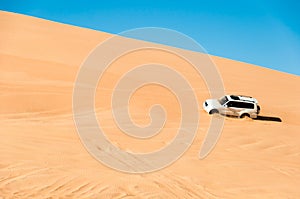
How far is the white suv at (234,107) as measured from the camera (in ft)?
Result: 55.9

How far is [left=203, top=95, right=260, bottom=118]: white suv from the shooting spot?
55.9ft

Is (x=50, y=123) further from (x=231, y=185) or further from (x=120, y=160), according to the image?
(x=231, y=185)

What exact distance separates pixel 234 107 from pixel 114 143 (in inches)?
365

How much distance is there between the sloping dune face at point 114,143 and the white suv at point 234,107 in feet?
1.40

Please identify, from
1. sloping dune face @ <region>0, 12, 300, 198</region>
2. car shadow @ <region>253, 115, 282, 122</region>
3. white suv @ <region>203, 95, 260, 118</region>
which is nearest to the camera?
sloping dune face @ <region>0, 12, 300, 198</region>

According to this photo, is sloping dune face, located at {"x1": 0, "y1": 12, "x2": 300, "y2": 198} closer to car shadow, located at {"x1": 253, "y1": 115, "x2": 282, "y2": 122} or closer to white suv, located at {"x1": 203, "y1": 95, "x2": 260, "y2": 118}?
white suv, located at {"x1": 203, "y1": 95, "x2": 260, "y2": 118}

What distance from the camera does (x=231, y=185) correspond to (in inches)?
305

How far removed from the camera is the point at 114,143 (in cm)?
959

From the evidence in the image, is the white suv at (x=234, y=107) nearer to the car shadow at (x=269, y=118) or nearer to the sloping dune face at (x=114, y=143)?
the sloping dune face at (x=114, y=143)

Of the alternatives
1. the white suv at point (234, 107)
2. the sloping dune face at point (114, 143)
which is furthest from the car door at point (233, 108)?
the sloping dune face at point (114, 143)

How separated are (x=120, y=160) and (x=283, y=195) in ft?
12.5

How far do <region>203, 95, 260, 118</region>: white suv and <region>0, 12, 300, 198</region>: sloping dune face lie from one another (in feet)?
1.40

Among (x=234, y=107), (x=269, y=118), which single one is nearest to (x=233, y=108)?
(x=234, y=107)

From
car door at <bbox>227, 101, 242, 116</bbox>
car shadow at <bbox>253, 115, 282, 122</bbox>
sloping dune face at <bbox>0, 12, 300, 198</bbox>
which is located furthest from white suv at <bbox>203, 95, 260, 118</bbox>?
car shadow at <bbox>253, 115, 282, 122</bbox>
